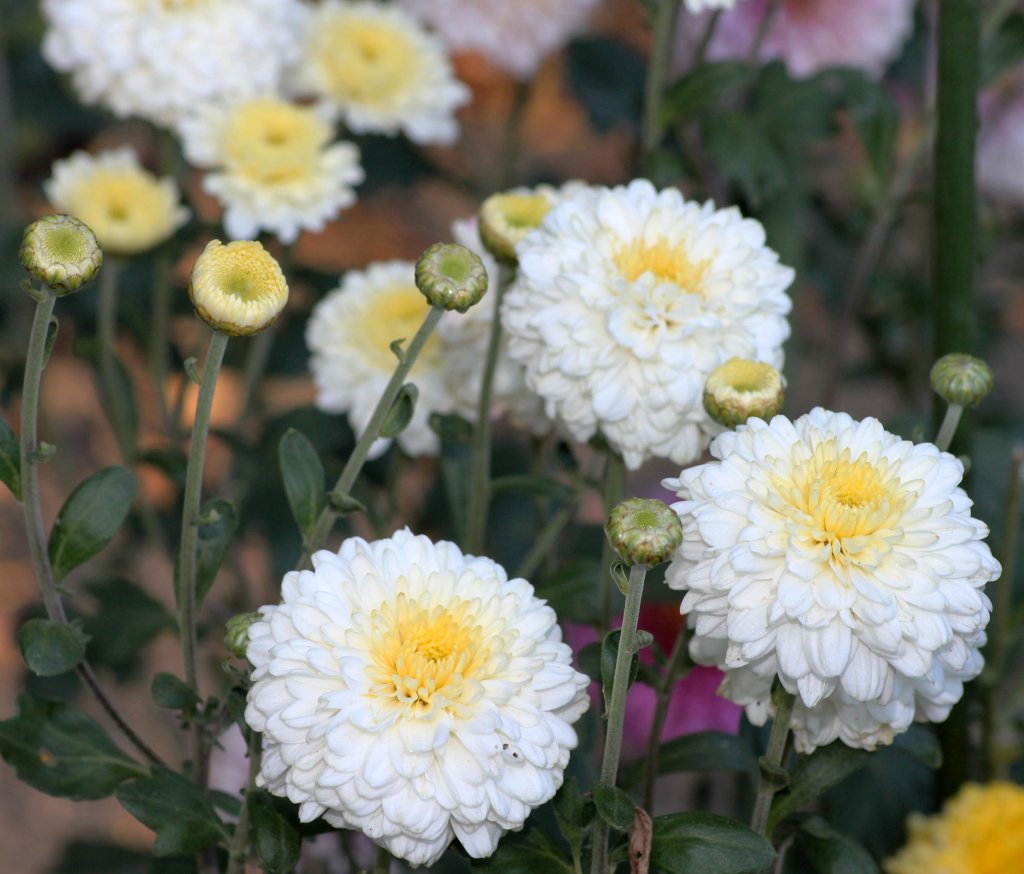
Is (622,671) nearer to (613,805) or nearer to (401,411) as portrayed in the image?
(613,805)

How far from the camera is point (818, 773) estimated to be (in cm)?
52

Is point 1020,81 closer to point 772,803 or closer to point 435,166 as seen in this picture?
point 435,166

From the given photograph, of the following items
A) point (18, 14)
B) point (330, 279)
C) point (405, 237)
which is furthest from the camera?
point (405, 237)

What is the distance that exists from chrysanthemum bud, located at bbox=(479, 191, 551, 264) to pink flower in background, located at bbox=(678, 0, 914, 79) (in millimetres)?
398

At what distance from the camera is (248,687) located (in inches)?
19.3

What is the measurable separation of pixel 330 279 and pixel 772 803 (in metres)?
0.60

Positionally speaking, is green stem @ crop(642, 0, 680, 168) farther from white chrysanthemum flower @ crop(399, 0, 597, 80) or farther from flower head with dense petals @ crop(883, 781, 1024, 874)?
flower head with dense petals @ crop(883, 781, 1024, 874)

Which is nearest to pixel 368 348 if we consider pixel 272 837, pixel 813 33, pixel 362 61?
pixel 362 61

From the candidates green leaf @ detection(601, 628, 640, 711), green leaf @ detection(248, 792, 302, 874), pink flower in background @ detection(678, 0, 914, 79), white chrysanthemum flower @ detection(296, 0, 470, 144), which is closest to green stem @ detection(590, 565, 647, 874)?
green leaf @ detection(601, 628, 640, 711)

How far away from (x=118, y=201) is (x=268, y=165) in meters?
0.11

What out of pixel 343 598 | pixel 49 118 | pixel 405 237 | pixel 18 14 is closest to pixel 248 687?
A: pixel 343 598

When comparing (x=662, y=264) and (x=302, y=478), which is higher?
(x=662, y=264)

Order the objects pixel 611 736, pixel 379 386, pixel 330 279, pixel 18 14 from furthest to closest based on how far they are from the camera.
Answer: pixel 18 14 < pixel 330 279 < pixel 379 386 < pixel 611 736

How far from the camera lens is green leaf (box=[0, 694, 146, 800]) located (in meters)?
0.55
